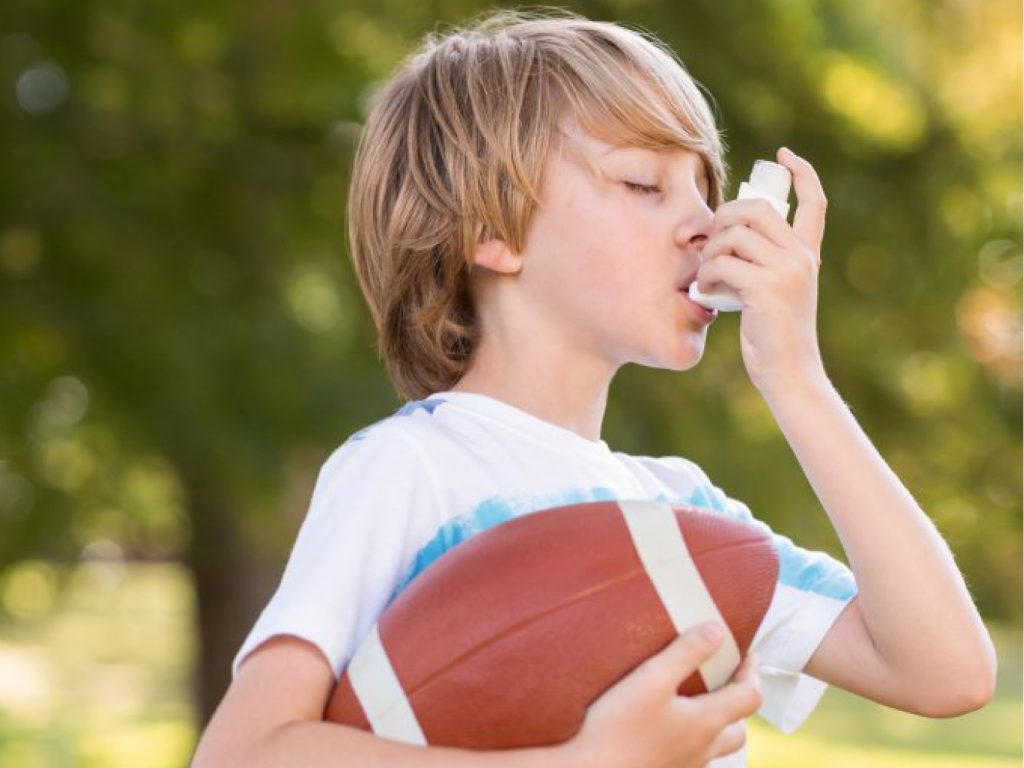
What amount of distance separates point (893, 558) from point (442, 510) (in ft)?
1.47

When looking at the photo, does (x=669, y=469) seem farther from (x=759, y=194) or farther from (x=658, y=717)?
(x=658, y=717)

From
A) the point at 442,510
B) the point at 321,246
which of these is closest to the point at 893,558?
the point at 442,510

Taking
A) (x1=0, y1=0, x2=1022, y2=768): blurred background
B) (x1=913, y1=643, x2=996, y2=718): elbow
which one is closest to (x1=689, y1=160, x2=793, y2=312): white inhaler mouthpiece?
(x1=913, y1=643, x2=996, y2=718): elbow

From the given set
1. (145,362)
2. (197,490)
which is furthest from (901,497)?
(197,490)

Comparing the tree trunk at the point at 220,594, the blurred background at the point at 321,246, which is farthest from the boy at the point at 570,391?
the tree trunk at the point at 220,594

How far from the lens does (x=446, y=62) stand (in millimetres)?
1917

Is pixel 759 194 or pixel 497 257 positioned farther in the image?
pixel 497 257

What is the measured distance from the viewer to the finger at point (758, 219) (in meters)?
1.63

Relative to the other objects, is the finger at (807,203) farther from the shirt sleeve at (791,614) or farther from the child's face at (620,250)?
the shirt sleeve at (791,614)

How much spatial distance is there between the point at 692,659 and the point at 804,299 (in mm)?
419

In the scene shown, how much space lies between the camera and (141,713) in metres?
16.8

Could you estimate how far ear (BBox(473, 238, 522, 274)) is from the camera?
179 centimetres

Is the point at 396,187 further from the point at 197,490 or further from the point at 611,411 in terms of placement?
the point at 197,490

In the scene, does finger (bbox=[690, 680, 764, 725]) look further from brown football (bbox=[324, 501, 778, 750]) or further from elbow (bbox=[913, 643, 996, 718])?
elbow (bbox=[913, 643, 996, 718])
